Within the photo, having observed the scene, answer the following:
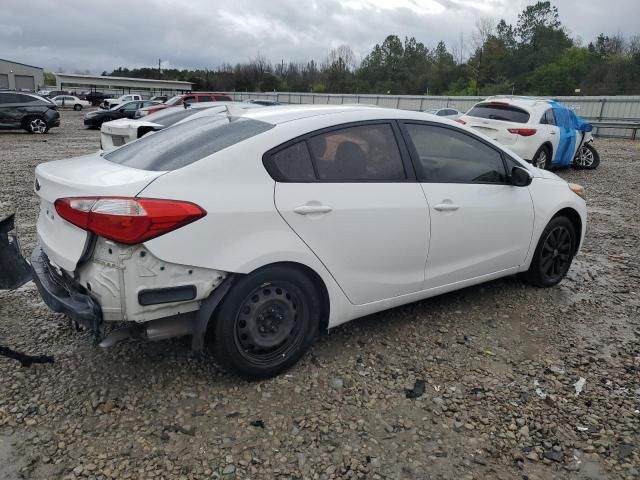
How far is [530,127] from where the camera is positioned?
35.7ft

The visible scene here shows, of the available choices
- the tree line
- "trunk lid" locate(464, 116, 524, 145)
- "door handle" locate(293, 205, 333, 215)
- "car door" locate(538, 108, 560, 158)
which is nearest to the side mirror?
"door handle" locate(293, 205, 333, 215)

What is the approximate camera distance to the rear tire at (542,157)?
443 inches

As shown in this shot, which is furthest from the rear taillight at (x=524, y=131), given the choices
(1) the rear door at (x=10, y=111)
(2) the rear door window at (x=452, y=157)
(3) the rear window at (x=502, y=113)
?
(1) the rear door at (x=10, y=111)

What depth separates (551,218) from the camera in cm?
443

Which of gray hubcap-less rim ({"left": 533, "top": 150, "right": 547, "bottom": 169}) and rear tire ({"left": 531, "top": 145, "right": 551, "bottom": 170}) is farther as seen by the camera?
gray hubcap-less rim ({"left": 533, "top": 150, "right": 547, "bottom": 169})

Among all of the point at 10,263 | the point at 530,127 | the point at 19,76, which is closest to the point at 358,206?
the point at 10,263

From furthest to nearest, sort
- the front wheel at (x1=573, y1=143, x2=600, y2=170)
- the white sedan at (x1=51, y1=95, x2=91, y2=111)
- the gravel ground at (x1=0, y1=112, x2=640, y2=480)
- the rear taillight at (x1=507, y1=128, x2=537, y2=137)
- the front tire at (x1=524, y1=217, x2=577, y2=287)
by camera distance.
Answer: the white sedan at (x1=51, y1=95, x2=91, y2=111) → the front wheel at (x1=573, y1=143, x2=600, y2=170) → the rear taillight at (x1=507, y1=128, x2=537, y2=137) → the front tire at (x1=524, y1=217, x2=577, y2=287) → the gravel ground at (x1=0, y1=112, x2=640, y2=480)

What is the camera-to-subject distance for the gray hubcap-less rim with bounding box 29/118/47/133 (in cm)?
1911

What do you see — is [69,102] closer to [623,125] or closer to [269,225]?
[623,125]

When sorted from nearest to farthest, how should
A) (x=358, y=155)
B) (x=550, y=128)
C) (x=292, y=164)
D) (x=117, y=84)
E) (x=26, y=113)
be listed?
1. (x=292, y=164)
2. (x=358, y=155)
3. (x=550, y=128)
4. (x=26, y=113)
5. (x=117, y=84)

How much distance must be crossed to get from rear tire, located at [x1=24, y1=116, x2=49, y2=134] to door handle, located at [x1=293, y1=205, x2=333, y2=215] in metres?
19.7

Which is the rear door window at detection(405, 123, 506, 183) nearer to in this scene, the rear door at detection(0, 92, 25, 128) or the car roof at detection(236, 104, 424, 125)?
the car roof at detection(236, 104, 424, 125)

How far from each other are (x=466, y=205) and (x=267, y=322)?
1.72 meters

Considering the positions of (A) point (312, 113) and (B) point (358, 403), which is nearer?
(B) point (358, 403)
